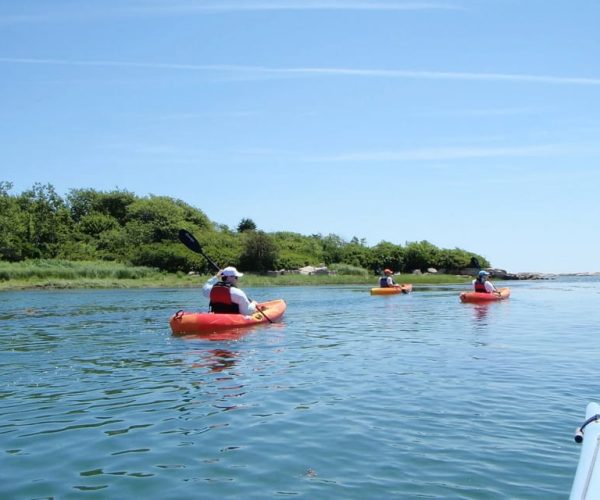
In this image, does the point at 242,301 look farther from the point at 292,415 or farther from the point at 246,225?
the point at 246,225

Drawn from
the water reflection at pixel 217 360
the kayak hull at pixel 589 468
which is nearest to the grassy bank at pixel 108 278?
the water reflection at pixel 217 360

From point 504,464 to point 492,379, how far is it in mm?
3383

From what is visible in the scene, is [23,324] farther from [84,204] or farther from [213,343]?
[84,204]

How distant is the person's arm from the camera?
13080 mm

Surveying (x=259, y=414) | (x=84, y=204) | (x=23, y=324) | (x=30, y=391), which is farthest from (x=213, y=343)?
(x=84, y=204)

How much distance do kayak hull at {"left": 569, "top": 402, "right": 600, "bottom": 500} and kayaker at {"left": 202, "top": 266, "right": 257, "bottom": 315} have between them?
9.24 meters

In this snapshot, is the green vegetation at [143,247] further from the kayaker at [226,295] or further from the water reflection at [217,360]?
the water reflection at [217,360]

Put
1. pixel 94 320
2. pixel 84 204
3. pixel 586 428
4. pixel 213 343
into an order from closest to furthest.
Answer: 1. pixel 586 428
2. pixel 213 343
3. pixel 94 320
4. pixel 84 204

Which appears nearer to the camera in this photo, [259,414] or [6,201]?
[259,414]

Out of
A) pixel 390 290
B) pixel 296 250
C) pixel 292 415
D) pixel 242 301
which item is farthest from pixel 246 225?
pixel 292 415

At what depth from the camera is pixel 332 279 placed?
151 feet

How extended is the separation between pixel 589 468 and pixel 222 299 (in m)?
10.0

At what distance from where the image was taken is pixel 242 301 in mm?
13297

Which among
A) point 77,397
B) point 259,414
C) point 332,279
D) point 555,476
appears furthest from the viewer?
point 332,279
